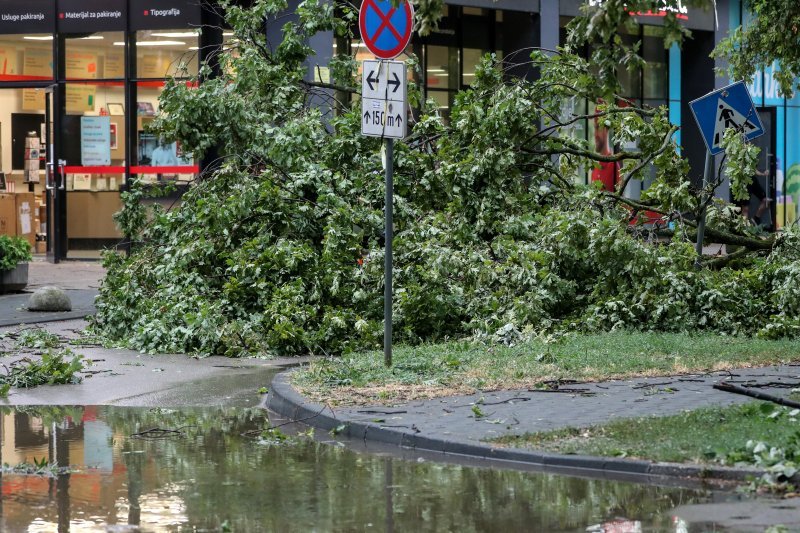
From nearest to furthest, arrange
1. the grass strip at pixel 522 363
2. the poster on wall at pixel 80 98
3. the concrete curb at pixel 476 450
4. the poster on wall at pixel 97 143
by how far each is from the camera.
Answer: the concrete curb at pixel 476 450 → the grass strip at pixel 522 363 → the poster on wall at pixel 97 143 → the poster on wall at pixel 80 98

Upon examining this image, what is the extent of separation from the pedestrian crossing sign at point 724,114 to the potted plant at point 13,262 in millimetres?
10870

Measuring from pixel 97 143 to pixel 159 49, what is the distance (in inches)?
95.2

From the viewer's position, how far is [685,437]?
7613mm

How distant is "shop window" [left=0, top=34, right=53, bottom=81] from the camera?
86.0ft

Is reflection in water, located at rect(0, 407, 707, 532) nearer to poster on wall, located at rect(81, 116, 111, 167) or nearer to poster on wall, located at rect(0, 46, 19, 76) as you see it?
poster on wall, located at rect(81, 116, 111, 167)

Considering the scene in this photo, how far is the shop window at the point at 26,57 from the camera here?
26.2m

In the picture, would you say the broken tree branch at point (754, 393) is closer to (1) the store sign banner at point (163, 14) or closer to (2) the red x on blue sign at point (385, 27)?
(2) the red x on blue sign at point (385, 27)

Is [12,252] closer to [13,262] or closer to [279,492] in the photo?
[13,262]

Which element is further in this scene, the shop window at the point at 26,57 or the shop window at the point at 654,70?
the shop window at the point at 654,70

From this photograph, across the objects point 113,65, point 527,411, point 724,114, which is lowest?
point 527,411

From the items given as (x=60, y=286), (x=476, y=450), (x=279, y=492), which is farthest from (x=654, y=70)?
(x=279, y=492)

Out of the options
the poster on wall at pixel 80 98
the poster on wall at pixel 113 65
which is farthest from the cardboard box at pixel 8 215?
the poster on wall at pixel 113 65

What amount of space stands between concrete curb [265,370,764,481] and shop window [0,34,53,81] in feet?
60.6

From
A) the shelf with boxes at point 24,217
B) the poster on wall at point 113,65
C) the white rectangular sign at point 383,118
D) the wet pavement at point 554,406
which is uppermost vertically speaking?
the poster on wall at point 113,65
